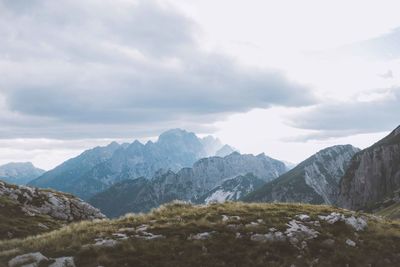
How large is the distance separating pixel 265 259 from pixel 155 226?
26.2ft

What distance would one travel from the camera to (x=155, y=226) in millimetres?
27891

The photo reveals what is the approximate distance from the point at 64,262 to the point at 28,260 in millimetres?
1996

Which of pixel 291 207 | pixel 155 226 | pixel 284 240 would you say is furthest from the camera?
pixel 291 207

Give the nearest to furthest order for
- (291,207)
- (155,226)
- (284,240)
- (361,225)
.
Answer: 1. (284,240)
2. (155,226)
3. (361,225)
4. (291,207)

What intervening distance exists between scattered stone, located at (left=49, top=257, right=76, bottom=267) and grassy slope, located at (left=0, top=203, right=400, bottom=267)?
12.8 inches

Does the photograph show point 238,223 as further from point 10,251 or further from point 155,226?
point 10,251

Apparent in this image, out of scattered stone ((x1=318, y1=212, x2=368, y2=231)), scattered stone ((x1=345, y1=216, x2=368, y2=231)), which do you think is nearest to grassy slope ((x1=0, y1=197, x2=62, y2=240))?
scattered stone ((x1=318, y1=212, x2=368, y2=231))

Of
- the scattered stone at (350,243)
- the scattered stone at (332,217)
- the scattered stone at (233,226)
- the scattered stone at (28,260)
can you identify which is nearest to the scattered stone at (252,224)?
the scattered stone at (233,226)

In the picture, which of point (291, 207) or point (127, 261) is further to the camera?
point (291, 207)

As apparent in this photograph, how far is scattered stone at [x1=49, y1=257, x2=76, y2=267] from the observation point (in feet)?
71.5

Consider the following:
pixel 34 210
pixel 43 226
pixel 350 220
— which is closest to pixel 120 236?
pixel 350 220

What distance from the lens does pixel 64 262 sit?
866 inches

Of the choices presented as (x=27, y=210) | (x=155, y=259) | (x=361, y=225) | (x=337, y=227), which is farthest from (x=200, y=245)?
(x=27, y=210)

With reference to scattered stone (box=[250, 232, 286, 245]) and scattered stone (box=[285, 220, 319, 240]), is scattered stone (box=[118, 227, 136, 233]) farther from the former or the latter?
scattered stone (box=[285, 220, 319, 240])
